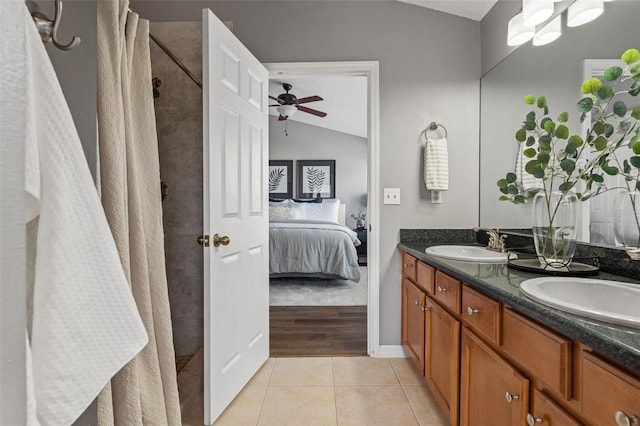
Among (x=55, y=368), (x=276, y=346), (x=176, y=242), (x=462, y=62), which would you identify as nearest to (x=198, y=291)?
(x=176, y=242)

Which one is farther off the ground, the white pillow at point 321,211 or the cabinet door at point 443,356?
the white pillow at point 321,211

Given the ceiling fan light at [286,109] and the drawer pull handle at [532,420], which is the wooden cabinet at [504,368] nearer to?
the drawer pull handle at [532,420]

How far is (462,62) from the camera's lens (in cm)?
233

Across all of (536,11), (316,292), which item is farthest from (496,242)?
(316,292)

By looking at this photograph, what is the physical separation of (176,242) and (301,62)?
5.05 feet

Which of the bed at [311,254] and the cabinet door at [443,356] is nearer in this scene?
the cabinet door at [443,356]

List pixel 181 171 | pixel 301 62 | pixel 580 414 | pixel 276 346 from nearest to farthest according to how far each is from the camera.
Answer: pixel 580 414, pixel 181 171, pixel 301 62, pixel 276 346

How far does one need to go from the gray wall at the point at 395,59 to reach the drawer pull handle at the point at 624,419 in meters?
1.70

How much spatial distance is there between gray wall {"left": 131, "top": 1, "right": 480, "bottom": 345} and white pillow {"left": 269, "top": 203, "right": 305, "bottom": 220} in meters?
3.64

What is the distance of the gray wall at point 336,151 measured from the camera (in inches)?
262

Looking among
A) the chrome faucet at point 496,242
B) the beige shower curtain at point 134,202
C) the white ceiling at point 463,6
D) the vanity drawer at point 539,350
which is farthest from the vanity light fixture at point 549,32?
the beige shower curtain at point 134,202

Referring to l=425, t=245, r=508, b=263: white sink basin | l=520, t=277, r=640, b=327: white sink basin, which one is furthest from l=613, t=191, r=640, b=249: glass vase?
l=425, t=245, r=508, b=263: white sink basin

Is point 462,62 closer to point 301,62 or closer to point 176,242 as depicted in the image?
point 301,62

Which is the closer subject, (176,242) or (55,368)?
(55,368)
